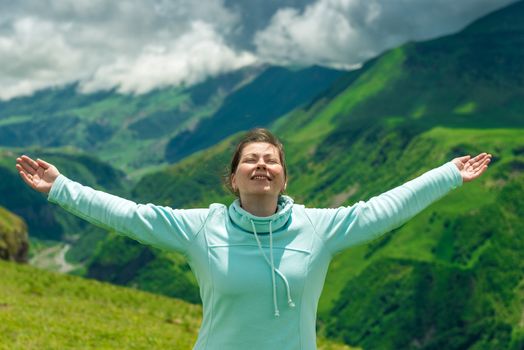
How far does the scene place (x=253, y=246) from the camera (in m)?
7.64

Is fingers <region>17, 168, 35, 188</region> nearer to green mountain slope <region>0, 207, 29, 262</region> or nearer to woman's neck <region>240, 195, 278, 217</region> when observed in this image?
woman's neck <region>240, 195, 278, 217</region>

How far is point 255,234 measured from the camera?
755 cm

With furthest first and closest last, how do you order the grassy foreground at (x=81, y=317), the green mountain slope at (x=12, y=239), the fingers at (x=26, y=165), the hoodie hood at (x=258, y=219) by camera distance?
the green mountain slope at (x=12, y=239)
the grassy foreground at (x=81, y=317)
the fingers at (x=26, y=165)
the hoodie hood at (x=258, y=219)

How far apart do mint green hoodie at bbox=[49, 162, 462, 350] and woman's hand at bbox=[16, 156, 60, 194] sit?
7.0 inches

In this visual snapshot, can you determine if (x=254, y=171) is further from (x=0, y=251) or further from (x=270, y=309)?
(x=0, y=251)

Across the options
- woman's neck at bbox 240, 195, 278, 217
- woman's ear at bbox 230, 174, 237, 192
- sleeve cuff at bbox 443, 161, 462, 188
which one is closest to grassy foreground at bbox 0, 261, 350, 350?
woman's ear at bbox 230, 174, 237, 192

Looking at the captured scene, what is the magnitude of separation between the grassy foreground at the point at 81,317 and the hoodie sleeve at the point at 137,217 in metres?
11.5

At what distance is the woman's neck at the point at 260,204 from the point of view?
7.96m

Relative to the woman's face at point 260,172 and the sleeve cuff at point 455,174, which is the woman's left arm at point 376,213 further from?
the woman's face at point 260,172

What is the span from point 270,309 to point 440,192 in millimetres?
2997

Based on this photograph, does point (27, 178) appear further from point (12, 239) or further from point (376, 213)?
point (12, 239)

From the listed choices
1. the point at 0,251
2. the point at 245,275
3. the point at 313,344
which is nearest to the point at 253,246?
the point at 245,275

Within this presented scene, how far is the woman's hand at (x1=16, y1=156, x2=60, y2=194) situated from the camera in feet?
26.5

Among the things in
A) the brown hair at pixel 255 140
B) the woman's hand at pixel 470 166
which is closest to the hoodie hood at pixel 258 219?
the brown hair at pixel 255 140
